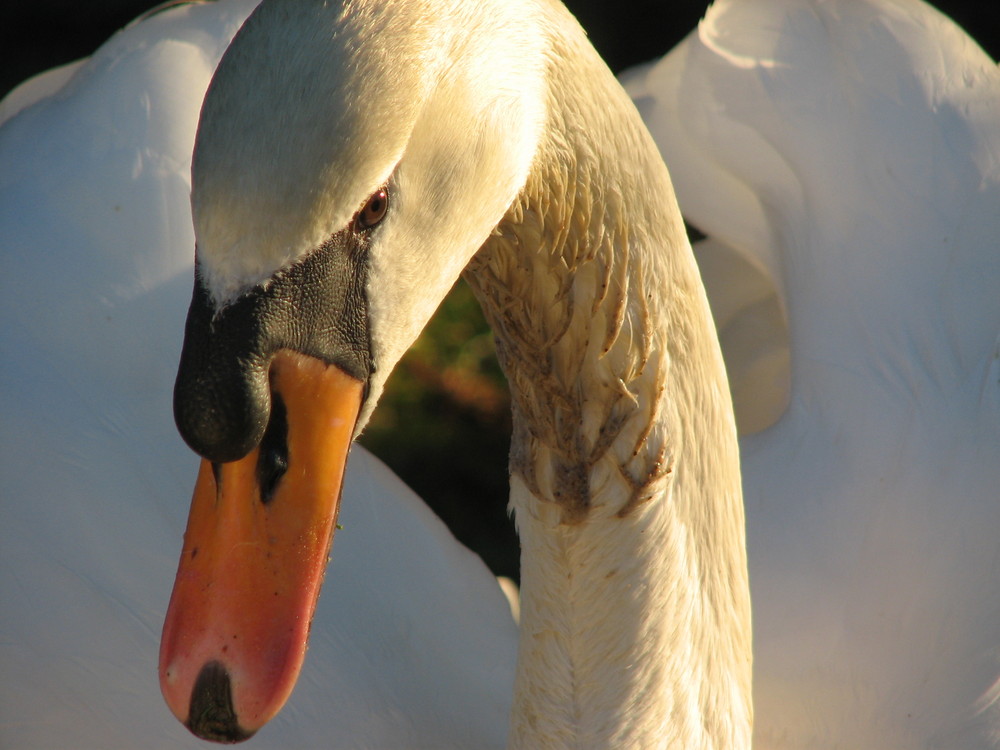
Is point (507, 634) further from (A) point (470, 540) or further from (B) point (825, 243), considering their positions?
(B) point (825, 243)

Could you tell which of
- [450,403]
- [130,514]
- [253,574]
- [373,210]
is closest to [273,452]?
[253,574]

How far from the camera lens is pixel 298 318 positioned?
0.98m

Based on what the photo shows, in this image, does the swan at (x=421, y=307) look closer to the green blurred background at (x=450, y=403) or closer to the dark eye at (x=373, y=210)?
the dark eye at (x=373, y=210)

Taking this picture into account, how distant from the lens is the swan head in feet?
3.04

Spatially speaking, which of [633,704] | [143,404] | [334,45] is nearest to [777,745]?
[633,704]

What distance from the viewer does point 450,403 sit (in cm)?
329

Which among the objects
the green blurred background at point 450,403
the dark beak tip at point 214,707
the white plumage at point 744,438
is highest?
the dark beak tip at point 214,707

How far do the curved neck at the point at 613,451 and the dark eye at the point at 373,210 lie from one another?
8.7 inches

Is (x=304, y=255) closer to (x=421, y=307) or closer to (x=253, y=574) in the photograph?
(x=421, y=307)

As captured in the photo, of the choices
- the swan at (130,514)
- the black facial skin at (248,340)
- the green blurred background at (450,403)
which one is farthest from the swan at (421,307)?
the green blurred background at (450,403)

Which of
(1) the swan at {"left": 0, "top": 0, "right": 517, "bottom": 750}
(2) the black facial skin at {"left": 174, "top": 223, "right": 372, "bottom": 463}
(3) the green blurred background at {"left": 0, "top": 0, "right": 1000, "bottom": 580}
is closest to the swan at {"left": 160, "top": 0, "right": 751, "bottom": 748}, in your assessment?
(2) the black facial skin at {"left": 174, "top": 223, "right": 372, "bottom": 463}

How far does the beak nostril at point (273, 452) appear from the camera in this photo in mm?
1027

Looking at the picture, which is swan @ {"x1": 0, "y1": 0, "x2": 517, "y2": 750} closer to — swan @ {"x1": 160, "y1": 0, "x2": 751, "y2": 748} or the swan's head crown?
swan @ {"x1": 160, "y1": 0, "x2": 751, "y2": 748}

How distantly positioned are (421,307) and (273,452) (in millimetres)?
195
